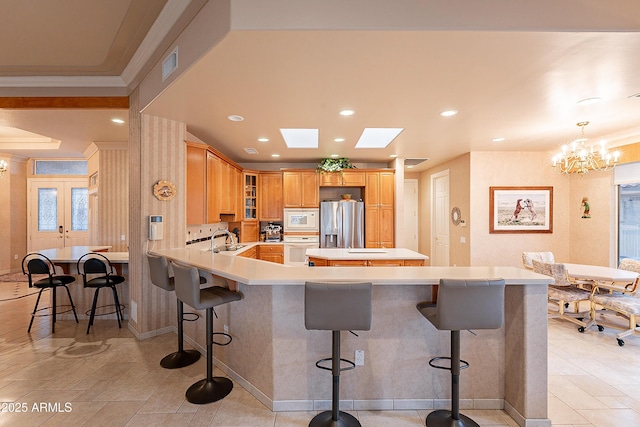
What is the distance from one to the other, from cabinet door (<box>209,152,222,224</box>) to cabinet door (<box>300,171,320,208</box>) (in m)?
2.00

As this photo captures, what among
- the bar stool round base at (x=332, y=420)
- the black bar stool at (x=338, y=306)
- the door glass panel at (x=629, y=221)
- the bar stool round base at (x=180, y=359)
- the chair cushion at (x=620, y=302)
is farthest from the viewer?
the door glass panel at (x=629, y=221)

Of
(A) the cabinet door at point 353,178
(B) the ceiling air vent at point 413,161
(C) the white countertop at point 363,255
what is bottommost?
(C) the white countertop at point 363,255

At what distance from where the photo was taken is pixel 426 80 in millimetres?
2529

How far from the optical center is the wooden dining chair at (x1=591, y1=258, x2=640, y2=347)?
3.41m

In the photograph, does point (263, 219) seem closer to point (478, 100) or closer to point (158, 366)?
point (158, 366)

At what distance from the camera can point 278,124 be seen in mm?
3789

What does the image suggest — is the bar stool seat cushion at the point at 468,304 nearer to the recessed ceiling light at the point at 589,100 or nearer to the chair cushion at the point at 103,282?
the recessed ceiling light at the point at 589,100

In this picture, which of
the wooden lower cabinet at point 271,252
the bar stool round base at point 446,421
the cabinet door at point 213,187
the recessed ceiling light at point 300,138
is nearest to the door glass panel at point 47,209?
the wooden lower cabinet at point 271,252

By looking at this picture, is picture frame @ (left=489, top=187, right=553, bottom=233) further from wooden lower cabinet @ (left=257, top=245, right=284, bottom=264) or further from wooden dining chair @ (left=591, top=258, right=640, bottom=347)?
wooden lower cabinet @ (left=257, top=245, right=284, bottom=264)

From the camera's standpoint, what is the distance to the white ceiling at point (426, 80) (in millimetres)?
1869

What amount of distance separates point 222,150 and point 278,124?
2025 mm

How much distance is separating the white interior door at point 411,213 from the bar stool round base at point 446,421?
611 centimetres

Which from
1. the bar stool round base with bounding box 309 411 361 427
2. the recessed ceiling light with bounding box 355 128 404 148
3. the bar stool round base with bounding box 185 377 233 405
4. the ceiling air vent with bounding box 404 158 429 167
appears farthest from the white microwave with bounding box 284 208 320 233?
the bar stool round base with bounding box 309 411 361 427

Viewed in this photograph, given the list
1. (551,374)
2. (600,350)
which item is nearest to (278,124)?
(551,374)
